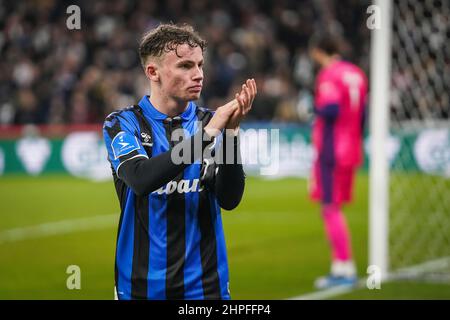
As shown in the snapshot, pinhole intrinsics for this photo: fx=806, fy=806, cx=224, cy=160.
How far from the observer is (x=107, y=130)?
3.68 metres

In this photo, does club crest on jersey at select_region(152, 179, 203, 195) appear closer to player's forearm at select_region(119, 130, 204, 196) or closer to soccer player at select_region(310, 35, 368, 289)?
player's forearm at select_region(119, 130, 204, 196)

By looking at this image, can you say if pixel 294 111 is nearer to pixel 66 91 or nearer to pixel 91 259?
pixel 66 91

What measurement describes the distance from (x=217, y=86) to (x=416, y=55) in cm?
1186

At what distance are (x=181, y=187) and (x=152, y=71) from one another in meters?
0.55

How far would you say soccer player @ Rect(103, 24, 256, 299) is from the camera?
360 cm

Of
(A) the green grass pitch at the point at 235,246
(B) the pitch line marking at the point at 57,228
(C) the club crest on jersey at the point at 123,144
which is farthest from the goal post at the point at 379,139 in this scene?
(B) the pitch line marking at the point at 57,228

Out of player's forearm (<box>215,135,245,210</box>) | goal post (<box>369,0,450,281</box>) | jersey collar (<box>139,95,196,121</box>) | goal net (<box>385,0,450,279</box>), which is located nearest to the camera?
player's forearm (<box>215,135,245,210</box>)

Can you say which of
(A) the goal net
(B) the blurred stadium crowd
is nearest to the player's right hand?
(A) the goal net

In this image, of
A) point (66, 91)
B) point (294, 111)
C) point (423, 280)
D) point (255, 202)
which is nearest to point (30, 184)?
point (66, 91)

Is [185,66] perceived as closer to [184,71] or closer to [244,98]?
[184,71]

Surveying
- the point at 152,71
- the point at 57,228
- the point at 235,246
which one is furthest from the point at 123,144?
the point at 57,228

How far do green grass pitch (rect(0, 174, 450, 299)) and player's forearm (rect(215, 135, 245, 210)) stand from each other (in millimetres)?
3581

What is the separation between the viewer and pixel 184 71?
3.60 m

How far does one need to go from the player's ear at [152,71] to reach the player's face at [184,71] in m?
0.05
